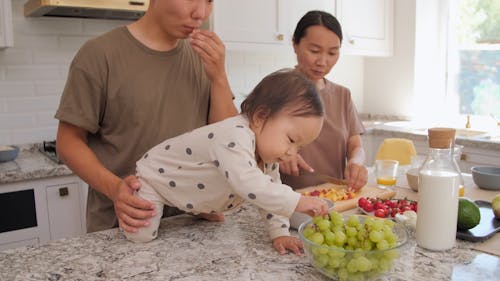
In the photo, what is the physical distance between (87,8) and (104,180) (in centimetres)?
148

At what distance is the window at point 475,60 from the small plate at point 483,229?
2544 mm

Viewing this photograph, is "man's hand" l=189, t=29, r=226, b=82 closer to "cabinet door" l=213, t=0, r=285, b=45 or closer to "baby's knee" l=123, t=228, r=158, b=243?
"baby's knee" l=123, t=228, r=158, b=243

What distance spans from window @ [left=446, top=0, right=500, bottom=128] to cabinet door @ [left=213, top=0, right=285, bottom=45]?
1647 mm

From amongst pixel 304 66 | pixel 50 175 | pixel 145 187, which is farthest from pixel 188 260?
pixel 50 175

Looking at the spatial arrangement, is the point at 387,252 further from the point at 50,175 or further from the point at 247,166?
the point at 50,175

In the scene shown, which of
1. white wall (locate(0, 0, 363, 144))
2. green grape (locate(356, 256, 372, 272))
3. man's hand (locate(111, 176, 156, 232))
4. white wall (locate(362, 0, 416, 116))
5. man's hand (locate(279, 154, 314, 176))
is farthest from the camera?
white wall (locate(362, 0, 416, 116))

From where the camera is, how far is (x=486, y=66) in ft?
11.8

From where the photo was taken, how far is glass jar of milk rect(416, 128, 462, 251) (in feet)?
3.39

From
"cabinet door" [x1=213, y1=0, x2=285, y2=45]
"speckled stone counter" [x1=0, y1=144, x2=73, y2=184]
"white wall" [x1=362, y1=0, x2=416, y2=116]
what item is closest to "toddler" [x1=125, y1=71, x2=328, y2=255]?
"speckled stone counter" [x1=0, y1=144, x2=73, y2=184]

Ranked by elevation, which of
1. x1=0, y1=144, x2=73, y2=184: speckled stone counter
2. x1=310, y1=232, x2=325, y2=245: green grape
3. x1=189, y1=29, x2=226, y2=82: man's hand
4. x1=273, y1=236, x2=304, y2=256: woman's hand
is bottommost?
x1=0, y1=144, x2=73, y2=184: speckled stone counter

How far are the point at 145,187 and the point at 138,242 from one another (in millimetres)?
137

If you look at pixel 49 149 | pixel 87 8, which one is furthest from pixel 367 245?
pixel 49 149

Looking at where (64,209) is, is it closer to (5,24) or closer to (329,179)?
(5,24)

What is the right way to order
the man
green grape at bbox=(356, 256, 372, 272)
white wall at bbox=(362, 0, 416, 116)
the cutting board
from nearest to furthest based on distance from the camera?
green grape at bbox=(356, 256, 372, 272) → the man → the cutting board → white wall at bbox=(362, 0, 416, 116)
